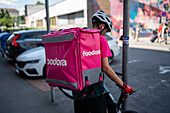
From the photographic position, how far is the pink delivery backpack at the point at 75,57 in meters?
1.59

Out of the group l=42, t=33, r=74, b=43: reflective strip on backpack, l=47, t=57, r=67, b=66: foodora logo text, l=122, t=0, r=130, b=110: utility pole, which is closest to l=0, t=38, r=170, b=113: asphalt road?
l=122, t=0, r=130, b=110: utility pole

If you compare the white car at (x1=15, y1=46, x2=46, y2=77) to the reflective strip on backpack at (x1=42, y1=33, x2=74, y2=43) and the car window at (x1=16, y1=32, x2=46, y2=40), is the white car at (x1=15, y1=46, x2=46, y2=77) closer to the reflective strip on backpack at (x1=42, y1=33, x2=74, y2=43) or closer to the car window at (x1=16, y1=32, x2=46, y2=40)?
the car window at (x1=16, y1=32, x2=46, y2=40)

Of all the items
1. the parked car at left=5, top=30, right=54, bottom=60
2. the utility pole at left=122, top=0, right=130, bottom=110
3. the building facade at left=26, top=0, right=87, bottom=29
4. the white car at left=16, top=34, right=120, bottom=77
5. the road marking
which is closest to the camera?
the utility pole at left=122, top=0, right=130, bottom=110

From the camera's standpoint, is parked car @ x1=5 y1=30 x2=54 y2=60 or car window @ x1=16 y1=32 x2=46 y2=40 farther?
car window @ x1=16 y1=32 x2=46 y2=40

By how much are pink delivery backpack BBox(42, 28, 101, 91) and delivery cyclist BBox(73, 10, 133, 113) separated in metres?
0.09

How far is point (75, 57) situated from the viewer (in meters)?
1.58

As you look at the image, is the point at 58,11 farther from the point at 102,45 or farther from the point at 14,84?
the point at 102,45

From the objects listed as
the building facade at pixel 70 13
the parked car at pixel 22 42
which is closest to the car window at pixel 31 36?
the parked car at pixel 22 42

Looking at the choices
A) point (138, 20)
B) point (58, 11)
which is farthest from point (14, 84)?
point (58, 11)

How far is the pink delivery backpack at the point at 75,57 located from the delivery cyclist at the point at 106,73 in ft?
0.29

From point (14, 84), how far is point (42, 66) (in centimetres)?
109

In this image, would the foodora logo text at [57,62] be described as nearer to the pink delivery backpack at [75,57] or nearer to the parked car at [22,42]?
the pink delivery backpack at [75,57]

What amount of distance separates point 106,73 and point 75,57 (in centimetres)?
47

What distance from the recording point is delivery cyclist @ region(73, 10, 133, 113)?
70.9 inches
